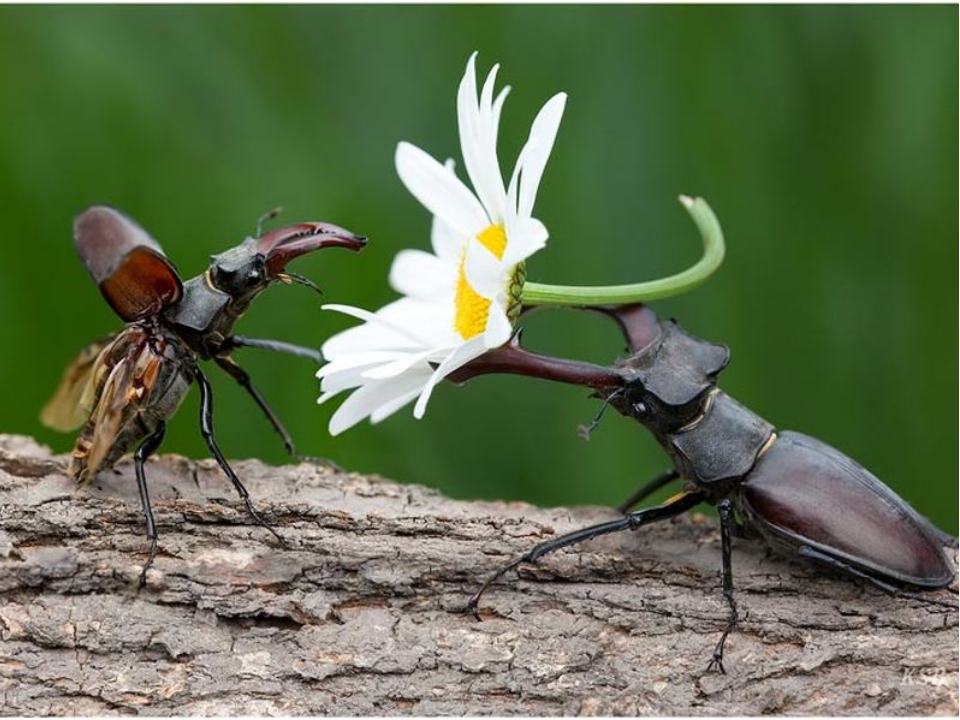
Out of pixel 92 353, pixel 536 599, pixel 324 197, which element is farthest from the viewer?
pixel 324 197

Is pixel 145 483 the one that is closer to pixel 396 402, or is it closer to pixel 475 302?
pixel 396 402

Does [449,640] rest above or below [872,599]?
below

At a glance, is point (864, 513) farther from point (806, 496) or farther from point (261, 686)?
point (261, 686)

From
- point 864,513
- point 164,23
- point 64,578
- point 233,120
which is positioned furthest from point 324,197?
point 864,513

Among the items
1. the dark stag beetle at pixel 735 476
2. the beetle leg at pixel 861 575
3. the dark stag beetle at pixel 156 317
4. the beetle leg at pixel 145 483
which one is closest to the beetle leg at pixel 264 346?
the dark stag beetle at pixel 156 317

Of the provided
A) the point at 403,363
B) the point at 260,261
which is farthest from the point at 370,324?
the point at 260,261

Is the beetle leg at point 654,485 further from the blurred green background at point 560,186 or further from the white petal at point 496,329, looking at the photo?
the white petal at point 496,329

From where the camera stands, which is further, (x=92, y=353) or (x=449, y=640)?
(x=92, y=353)
